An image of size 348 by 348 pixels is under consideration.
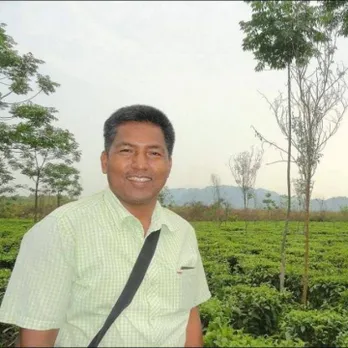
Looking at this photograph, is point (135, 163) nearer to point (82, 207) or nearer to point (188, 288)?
point (82, 207)

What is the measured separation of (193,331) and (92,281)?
0.55m

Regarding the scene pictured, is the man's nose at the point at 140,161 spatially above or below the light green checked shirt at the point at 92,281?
above

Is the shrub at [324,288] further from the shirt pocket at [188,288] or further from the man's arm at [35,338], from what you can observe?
the man's arm at [35,338]

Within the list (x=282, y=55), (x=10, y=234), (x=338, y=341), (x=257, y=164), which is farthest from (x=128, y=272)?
(x=257, y=164)

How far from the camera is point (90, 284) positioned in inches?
66.6

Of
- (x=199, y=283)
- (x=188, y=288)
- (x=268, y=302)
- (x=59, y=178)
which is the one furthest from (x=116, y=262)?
(x=59, y=178)

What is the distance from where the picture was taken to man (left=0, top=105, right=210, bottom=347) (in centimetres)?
163

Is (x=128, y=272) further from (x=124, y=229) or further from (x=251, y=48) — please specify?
(x=251, y=48)

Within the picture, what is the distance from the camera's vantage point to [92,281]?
1.69m

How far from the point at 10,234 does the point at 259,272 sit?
11.5 m

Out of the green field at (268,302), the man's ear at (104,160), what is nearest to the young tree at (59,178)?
the green field at (268,302)

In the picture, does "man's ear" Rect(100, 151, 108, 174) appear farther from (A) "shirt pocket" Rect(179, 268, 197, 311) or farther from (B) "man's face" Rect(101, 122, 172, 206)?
(A) "shirt pocket" Rect(179, 268, 197, 311)

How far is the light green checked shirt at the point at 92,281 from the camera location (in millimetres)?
1622

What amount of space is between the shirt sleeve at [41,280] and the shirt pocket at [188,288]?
0.47 m
